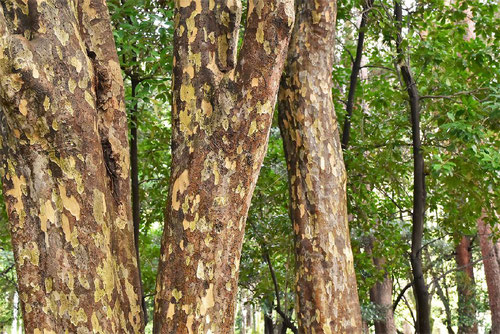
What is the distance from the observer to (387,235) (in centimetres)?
803

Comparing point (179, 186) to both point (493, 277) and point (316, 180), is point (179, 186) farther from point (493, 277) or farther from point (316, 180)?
point (493, 277)

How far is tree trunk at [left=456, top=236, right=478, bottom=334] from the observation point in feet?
45.1

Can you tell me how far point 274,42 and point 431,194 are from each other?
6.42 meters

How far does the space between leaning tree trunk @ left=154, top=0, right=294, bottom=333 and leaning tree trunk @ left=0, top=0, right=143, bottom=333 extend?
1.07ft

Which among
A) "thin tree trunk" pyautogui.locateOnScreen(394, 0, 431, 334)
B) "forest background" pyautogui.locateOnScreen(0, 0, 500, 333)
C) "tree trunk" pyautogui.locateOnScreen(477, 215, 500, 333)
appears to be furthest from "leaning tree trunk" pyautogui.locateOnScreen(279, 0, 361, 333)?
"tree trunk" pyautogui.locateOnScreen(477, 215, 500, 333)

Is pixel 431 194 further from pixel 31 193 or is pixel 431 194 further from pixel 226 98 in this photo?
pixel 31 193

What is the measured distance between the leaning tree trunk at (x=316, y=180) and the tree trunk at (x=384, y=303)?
7.72m

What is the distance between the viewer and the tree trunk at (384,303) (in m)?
11.5

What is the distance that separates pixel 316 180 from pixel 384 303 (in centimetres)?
881

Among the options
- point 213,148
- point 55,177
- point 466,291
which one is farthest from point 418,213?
point 466,291

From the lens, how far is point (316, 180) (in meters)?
4.00

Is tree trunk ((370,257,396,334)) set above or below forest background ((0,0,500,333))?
below

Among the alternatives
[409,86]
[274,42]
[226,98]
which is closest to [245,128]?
[226,98]

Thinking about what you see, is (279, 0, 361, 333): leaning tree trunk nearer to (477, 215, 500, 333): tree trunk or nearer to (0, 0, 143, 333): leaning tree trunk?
(0, 0, 143, 333): leaning tree trunk
